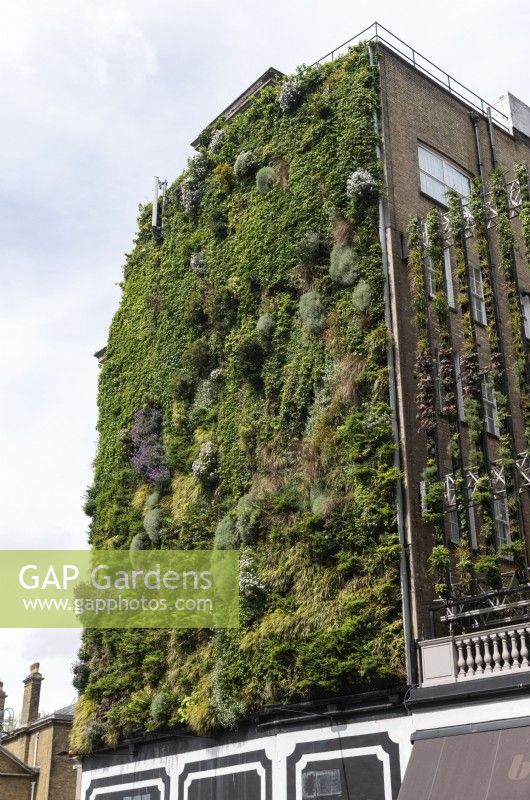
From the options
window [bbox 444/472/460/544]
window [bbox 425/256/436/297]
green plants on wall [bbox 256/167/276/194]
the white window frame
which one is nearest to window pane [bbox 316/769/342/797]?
window [bbox 444/472/460/544]

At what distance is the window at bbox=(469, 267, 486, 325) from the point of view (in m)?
23.0

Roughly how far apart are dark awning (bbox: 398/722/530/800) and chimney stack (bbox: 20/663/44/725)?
30.0m

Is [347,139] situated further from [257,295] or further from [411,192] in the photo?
[257,295]

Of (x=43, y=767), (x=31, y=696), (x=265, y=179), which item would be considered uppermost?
(x=265, y=179)

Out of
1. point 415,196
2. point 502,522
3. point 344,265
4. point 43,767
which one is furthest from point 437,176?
point 43,767

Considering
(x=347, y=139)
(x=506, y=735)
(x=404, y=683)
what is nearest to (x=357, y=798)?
(x=404, y=683)

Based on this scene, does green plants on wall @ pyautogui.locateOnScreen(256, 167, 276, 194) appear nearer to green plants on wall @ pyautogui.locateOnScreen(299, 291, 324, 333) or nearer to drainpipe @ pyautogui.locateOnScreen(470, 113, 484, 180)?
green plants on wall @ pyautogui.locateOnScreen(299, 291, 324, 333)

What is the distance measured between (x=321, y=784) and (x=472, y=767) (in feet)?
12.6

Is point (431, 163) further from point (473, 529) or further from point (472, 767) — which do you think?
point (472, 767)

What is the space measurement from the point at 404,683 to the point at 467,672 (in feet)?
4.35

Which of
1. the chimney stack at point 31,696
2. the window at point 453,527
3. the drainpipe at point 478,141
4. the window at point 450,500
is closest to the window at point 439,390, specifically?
the window at point 450,500

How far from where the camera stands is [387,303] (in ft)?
69.1

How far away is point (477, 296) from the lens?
2369 cm

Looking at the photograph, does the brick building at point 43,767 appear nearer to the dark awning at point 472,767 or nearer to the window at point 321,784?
the window at point 321,784
